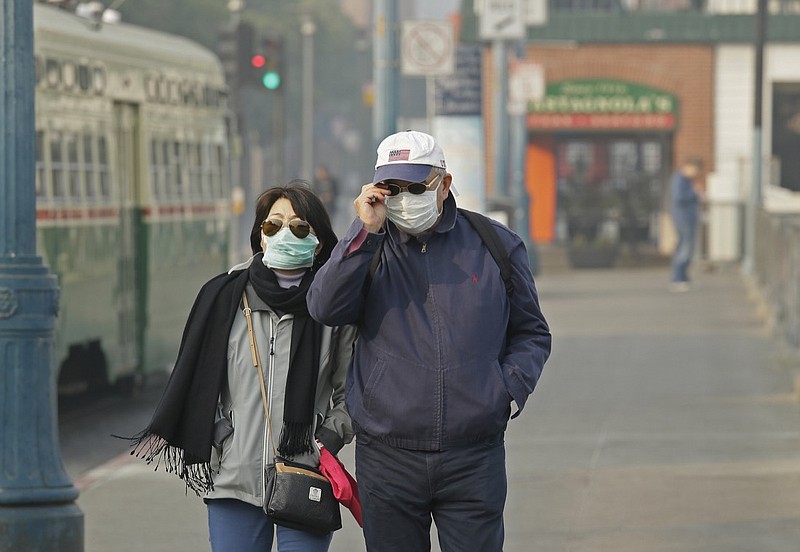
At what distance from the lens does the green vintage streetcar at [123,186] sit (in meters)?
12.1

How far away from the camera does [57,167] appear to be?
12.1 meters

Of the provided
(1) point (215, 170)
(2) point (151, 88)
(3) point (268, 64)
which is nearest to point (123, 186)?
(2) point (151, 88)

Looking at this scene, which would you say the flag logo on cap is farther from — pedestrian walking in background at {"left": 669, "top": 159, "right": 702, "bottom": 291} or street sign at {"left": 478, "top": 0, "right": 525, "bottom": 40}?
pedestrian walking in background at {"left": 669, "top": 159, "right": 702, "bottom": 291}

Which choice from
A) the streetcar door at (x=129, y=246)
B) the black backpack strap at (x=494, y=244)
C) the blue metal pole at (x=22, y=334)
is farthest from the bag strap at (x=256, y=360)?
the streetcar door at (x=129, y=246)

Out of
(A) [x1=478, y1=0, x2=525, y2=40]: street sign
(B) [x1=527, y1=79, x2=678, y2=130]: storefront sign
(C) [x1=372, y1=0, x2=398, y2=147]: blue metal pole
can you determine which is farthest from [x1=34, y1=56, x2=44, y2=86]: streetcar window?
(B) [x1=527, y1=79, x2=678, y2=130]: storefront sign

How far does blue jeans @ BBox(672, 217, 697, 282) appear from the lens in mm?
24266

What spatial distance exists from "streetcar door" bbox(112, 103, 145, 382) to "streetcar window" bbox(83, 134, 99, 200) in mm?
547

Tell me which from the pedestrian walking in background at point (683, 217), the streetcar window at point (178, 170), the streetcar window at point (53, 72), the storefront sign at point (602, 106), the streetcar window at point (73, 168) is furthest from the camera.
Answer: the storefront sign at point (602, 106)

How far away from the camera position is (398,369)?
494 centimetres

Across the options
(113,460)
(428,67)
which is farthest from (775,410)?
(428,67)

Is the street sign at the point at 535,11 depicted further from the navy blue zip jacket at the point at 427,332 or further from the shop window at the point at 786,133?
the navy blue zip jacket at the point at 427,332

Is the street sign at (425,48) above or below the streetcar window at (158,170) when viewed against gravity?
above

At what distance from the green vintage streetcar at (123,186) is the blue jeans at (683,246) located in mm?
9630

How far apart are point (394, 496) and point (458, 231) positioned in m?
0.76
